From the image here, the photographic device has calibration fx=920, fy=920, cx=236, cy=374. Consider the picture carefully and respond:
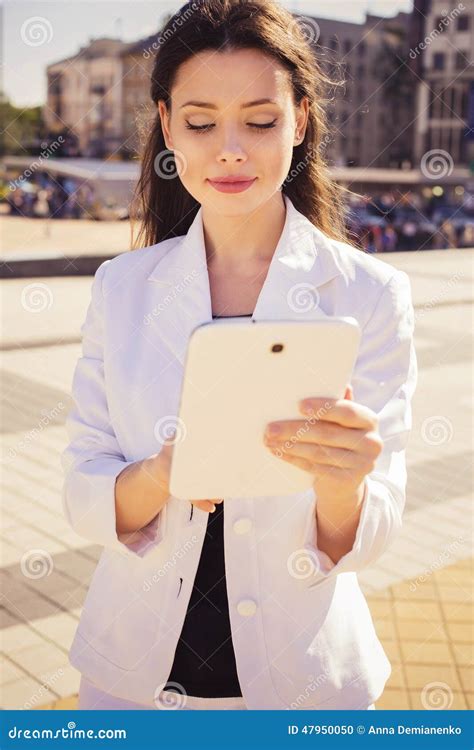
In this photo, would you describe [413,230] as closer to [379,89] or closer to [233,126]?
[233,126]

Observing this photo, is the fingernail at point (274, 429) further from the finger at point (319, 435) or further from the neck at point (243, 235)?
the neck at point (243, 235)

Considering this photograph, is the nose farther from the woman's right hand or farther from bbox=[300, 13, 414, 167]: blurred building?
bbox=[300, 13, 414, 167]: blurred building

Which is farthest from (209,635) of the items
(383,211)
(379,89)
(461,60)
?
(379,89)

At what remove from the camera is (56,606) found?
391 centimetres

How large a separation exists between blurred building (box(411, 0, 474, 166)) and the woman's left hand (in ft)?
219

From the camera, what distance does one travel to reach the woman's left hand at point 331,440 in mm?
1259

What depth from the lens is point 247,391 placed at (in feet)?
4.12

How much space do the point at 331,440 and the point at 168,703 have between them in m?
0.64

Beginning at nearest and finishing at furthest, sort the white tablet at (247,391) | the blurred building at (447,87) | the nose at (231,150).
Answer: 1. the white tablet at (247,391)
2. the nose at (231,150)
3. the blurred building at (447,87)

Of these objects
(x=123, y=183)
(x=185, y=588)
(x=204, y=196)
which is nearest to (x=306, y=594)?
(x=185, y=588)

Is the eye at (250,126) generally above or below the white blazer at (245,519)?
above

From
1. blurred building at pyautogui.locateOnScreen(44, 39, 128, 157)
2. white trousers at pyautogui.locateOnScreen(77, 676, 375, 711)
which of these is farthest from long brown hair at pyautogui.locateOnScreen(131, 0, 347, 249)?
blurred building at pyautogui.locateOnScreen(44, 39, 128, 157)

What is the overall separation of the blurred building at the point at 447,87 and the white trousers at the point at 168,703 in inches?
2621

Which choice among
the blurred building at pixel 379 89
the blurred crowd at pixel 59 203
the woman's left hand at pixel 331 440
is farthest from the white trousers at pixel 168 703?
the blurred building at pixel 379 89
